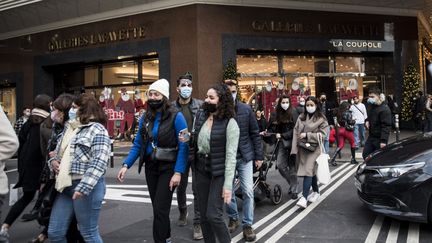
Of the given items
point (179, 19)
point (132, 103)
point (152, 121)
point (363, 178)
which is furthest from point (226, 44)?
point (152, 121)

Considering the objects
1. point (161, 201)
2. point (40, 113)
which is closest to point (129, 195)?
point (40, 113)

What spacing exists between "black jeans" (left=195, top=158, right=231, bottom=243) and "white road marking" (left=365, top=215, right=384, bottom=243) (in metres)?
2.04

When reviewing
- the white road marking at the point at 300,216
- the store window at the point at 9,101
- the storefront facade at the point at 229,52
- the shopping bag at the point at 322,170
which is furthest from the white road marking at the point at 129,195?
the store window at the point at 9,101

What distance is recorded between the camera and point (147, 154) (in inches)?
180

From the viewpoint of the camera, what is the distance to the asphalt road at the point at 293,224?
546cm

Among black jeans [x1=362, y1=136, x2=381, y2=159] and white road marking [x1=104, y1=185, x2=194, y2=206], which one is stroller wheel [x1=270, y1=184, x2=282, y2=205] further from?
black jeans [x1=362, y1=136, x2=381, y2=159]

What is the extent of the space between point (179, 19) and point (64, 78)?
8760 millimetres

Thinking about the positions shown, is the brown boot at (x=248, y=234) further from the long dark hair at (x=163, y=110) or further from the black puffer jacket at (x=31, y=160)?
the black puffer jacket at (x=31, y=160)

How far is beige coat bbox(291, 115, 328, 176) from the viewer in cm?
674

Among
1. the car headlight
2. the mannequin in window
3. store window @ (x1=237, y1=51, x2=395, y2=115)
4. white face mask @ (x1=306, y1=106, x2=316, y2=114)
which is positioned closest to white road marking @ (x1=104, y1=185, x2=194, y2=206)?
white face mask @ (x1=306, y1=106, x2=316, y2=114)

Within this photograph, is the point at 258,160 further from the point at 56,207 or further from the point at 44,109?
the point at 44,109

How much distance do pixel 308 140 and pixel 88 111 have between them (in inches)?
149

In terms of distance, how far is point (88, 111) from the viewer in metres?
4.04

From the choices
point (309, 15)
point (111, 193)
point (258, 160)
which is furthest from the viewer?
point (309, 15)
